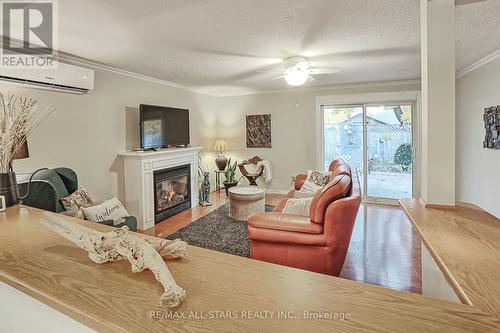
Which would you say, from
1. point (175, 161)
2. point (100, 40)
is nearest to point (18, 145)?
point (100, 40)

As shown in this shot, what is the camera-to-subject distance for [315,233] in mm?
2164

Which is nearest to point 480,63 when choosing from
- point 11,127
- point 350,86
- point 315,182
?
point 350,86

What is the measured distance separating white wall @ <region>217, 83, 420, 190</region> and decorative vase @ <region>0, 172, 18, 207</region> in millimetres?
4833

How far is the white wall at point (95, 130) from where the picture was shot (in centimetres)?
310

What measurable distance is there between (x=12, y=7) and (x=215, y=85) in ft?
11.3

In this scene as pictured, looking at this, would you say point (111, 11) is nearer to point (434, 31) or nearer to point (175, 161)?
point (434, 31)

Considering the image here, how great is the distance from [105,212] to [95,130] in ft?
4.41

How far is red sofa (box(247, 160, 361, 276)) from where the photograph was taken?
214cm

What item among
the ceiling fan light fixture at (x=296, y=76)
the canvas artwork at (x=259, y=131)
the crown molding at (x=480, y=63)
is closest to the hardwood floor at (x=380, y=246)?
the canvas artwork at (x=259, y=131)

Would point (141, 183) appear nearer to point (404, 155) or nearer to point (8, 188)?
point (8, 188)

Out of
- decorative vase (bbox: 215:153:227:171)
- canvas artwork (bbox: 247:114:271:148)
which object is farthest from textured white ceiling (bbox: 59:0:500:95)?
decorative vase (bbox: 215:153:227:171)

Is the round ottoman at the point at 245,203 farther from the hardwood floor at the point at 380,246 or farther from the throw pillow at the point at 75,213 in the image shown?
the throw pillow at the point at 75,213

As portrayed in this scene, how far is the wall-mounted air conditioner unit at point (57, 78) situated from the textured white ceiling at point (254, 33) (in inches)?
8.1

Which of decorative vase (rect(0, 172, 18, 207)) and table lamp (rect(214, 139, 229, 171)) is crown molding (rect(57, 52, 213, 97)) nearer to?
table lamp (rect(214, 139, 229, 171))
